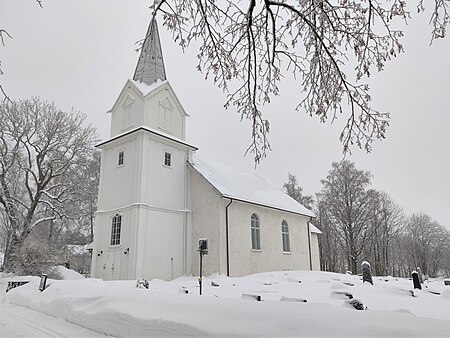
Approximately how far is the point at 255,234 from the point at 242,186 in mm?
3927

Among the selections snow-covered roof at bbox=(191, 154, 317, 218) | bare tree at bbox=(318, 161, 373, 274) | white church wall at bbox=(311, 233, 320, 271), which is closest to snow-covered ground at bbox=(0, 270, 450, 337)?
snow-covered roof at bbox=(191, 154, 317, 218)

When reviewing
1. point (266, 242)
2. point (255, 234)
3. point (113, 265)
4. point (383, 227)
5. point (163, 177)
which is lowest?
point (113, 265)

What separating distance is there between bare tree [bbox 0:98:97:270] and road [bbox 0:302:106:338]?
521 inches

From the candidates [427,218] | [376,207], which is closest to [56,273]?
[376,207]

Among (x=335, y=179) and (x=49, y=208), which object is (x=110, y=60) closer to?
(x=49, y=208)

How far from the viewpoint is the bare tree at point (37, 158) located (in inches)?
832

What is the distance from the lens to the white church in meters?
17.9

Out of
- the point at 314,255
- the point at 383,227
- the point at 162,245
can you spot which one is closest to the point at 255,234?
the point at 162,245

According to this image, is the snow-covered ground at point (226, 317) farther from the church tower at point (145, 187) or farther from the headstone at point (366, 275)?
the church tower at point (145, 187)

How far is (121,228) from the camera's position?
1827 centimetres

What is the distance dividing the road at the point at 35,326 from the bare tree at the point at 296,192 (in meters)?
37.5

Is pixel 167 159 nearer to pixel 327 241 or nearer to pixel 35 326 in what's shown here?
pixel 35 326

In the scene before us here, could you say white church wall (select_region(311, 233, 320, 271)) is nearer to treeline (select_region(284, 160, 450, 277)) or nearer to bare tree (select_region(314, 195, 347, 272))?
treeline (select_region(284, 160, 450, 277))

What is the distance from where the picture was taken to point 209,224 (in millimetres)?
19281
